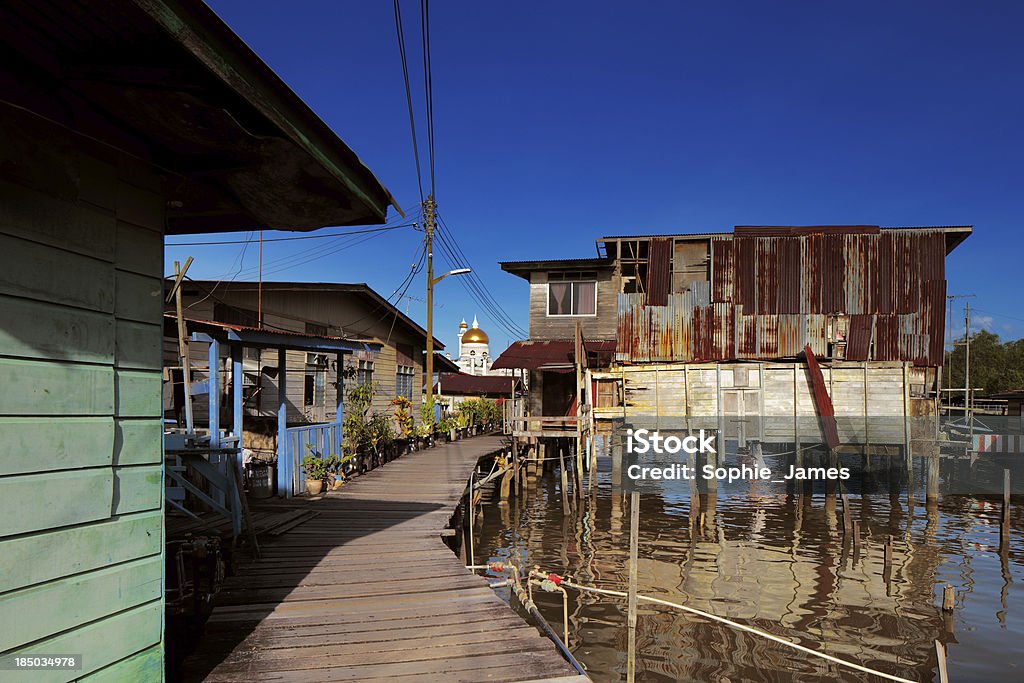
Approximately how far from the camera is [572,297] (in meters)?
32.0

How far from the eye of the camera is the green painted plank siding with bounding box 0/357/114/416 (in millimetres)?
2973

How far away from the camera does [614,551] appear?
18375 mm

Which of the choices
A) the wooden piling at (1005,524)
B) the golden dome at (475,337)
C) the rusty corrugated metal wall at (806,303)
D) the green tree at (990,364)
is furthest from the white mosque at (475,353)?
the wooden piling at (1005,524)

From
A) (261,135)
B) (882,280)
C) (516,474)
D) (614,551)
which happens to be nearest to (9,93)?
(261,135)

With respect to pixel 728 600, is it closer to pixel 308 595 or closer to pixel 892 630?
pixel 892 630

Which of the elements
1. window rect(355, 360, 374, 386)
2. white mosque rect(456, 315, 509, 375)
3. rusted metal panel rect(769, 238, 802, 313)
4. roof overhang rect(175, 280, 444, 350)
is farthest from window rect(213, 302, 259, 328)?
white mosque rect(456, 315, 509, 375)

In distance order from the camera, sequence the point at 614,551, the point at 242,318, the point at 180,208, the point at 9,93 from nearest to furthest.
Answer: the point at 9,93 < the point at 180,208 < the point at 614,551 < the point at 242,318

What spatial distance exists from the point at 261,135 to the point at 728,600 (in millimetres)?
13961

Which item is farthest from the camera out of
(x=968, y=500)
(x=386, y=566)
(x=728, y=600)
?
(x=968, y=500)

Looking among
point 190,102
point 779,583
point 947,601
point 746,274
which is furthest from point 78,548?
point 746,274

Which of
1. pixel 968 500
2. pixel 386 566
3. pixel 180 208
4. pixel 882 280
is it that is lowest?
pixel 968 500

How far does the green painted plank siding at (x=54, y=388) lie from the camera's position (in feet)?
9.75

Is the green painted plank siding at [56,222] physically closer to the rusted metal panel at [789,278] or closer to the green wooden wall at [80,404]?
the green wooden wall at [80,404]

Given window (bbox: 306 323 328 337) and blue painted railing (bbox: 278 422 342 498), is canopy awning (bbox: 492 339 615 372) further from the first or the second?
blue painted railing (bbox: 278 422 342 498)
